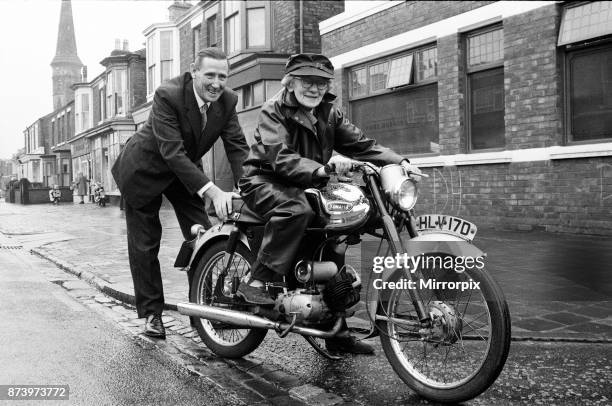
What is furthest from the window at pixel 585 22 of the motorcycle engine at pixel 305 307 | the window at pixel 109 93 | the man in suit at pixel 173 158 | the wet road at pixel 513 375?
the window at pixel 109 93

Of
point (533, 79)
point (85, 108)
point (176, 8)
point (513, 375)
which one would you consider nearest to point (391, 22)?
point (533, 79)

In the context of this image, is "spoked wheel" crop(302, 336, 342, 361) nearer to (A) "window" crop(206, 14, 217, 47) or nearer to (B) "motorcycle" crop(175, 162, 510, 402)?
(B) "motorcycle" crop(175, 162, 510, 402)

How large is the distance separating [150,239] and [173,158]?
86 cm

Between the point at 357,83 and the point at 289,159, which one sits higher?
the point at 357,83

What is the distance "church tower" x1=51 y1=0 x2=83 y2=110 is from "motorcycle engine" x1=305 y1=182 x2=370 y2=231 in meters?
88.9

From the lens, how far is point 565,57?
9844 millimetres

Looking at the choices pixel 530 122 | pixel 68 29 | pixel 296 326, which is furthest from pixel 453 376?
pixel 68 29

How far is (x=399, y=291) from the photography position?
3.21 m

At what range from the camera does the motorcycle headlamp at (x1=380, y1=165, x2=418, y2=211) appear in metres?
3.18

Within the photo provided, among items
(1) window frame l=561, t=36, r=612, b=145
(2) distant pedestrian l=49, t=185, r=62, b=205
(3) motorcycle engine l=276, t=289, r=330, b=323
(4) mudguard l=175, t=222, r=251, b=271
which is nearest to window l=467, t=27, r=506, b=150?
(1) window frame l=561, t=36, r=612, b=145

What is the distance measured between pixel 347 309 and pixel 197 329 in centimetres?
131

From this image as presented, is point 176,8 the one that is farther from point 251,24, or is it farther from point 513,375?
point 513,375

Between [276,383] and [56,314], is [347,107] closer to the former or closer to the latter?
[56,314]

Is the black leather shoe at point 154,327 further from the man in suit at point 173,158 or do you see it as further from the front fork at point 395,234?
the front fork at point 395,234
